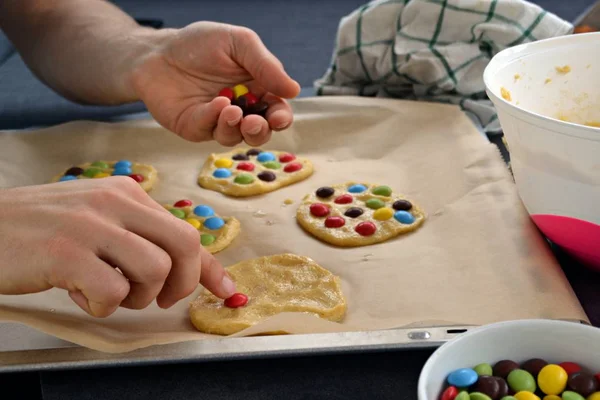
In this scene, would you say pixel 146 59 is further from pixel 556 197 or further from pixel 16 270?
pixel 556 197

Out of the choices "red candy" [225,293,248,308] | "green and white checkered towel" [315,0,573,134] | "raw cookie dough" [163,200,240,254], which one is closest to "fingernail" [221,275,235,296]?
"red candy" [225,293,248,308]

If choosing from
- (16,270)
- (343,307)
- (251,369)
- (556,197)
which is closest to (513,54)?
(556,197)

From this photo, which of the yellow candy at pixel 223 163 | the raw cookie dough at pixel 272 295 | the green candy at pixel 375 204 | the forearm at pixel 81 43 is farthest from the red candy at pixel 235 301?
the forearm at pixel 81 43

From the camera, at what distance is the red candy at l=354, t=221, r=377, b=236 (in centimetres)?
105

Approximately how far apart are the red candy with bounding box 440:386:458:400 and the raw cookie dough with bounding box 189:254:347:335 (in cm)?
28

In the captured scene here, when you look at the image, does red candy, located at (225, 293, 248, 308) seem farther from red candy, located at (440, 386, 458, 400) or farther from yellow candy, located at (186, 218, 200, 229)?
red candy, located at (440, 386, 458, 400)

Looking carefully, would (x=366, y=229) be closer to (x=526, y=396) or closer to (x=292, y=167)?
(x=292, y=167)

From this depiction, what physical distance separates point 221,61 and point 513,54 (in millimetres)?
474

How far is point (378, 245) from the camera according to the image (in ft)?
3.40

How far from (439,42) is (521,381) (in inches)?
35.3

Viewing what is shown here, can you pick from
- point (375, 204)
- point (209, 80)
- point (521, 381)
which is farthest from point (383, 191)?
point (521, 381)

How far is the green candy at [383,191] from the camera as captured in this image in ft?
3.79

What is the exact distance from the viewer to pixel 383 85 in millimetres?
1482

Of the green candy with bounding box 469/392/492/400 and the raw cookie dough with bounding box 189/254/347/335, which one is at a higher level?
the green candy with bounding box 469/392/492/400
